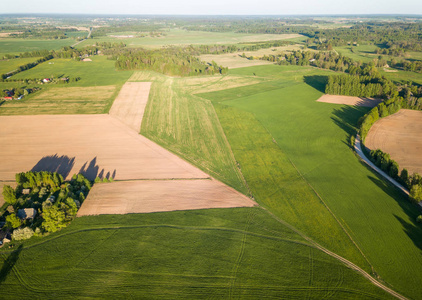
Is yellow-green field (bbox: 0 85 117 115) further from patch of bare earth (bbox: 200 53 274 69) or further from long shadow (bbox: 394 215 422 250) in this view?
long shadow (bbox: 394 215 422 250)

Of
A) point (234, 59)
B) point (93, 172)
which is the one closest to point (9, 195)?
point (93, 172)

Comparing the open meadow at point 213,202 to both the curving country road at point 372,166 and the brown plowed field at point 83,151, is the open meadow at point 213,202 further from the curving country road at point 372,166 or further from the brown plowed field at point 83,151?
the curving country road at point 372,166

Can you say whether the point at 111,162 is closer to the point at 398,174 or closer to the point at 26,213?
the point at 26,213

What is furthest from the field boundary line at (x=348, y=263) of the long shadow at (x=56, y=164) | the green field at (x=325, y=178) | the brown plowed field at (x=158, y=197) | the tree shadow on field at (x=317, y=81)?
the tree shadow on field at (x=317, y=81)

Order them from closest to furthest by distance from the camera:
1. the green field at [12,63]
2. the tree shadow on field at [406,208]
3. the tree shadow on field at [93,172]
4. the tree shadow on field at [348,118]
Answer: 1. the tree shadow on field at [406,208]
2. the tree shadow on field at [93,172]
3. the tree shadow on field at [348,118]
4. the green field at [12,63]

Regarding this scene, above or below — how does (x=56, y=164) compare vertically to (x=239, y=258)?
above
